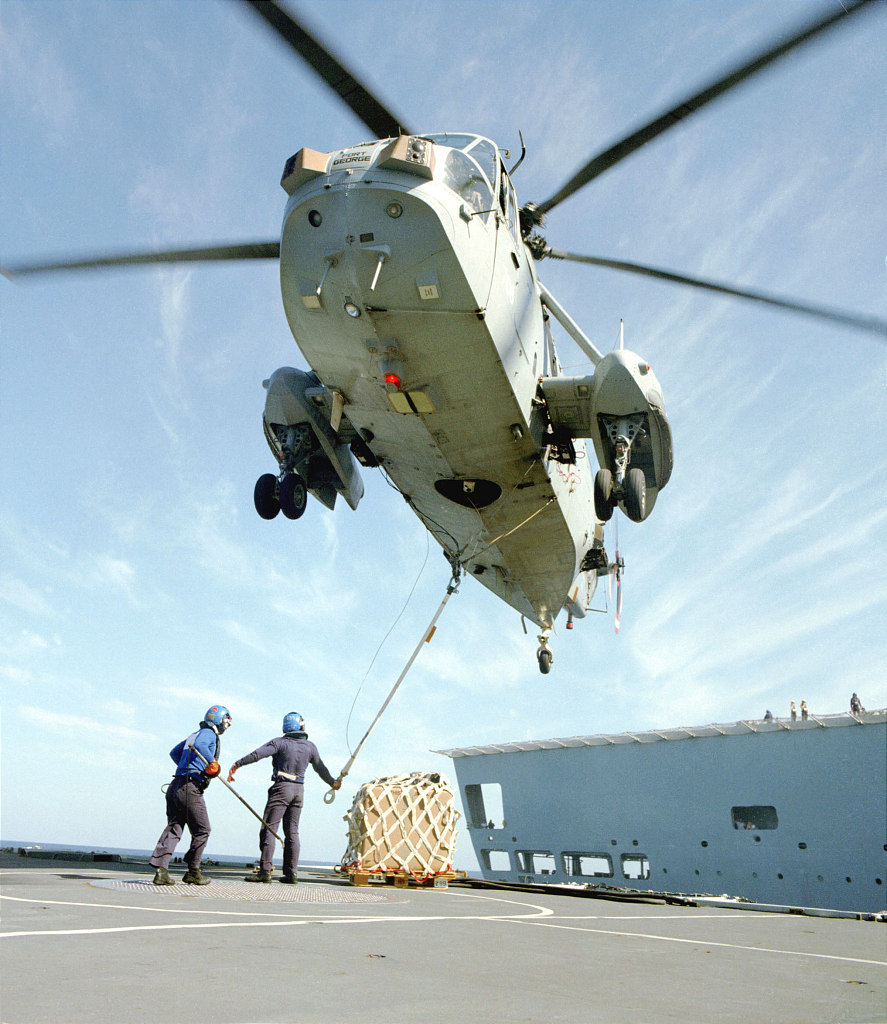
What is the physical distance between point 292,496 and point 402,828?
5.84 metres

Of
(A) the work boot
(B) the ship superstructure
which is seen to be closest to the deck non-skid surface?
(A) the work boot

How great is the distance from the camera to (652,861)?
94.2ft

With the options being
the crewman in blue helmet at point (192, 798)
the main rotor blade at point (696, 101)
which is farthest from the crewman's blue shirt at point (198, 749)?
the main rotor blade at point (696, 101)

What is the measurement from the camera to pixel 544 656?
1542cm

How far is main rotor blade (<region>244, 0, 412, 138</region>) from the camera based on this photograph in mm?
7695

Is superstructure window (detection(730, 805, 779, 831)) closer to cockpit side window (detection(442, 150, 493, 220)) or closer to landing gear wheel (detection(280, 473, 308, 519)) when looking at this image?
landing gear wheel (detection(280, 473, 308, 519))

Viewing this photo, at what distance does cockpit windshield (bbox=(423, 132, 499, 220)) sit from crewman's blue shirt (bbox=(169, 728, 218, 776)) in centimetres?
694

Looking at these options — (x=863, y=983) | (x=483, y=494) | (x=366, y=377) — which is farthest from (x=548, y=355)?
(x=863, y=983)

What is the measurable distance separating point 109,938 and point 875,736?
26.6m

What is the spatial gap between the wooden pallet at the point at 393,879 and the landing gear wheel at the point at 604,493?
5.69 m

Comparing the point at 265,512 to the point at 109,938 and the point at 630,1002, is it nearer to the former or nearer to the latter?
the point at 109,938

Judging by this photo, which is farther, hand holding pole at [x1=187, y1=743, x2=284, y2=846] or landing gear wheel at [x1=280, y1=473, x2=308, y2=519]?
landing gear wheel at [x1=280, y1=473, x2=308, y2=519]

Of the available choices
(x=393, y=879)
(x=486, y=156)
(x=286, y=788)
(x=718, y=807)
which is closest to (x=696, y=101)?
(x=486, y=156)

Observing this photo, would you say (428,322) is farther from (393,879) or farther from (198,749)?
(393,879)
